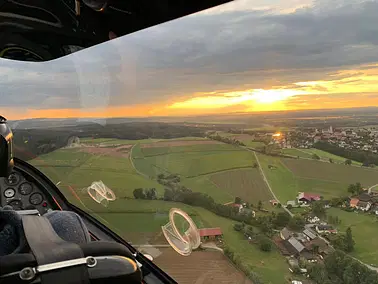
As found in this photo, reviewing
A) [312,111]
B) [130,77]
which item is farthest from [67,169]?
[312,111]

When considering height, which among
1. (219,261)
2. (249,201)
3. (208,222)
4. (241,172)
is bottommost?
(219,261)

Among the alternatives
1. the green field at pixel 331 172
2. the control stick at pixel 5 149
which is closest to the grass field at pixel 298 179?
→ the green field at pixel 331 172

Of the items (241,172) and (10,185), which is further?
(10,185)

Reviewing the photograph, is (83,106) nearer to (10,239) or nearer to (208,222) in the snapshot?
(208,222)

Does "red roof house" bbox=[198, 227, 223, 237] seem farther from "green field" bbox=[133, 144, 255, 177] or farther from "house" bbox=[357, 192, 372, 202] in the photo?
"house" bbox=[357, 192, 372, 202]

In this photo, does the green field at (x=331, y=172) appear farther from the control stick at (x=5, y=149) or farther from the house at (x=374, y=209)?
the control stick at (x=5, y=149)
